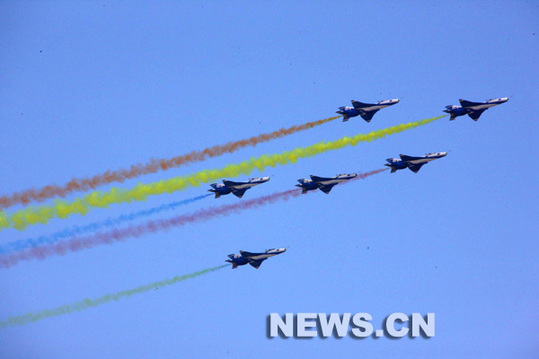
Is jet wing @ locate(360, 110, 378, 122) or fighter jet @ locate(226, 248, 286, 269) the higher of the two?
jet wing @ locate(360, 110, 378, 122)

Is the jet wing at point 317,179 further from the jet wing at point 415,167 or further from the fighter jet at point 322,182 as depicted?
the jet wing at point 415,167

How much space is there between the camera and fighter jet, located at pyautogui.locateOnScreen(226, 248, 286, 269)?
315ft

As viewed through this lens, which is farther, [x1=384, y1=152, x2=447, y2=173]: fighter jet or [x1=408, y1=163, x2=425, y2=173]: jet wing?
[x1=408, y1=163, x2=425, y2=173]: jet wing

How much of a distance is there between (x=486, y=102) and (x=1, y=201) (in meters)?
47.5

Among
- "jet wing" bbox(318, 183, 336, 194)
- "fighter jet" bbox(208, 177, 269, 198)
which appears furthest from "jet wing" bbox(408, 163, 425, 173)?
"fighter jet" bbox(208, 177, 269, 198)

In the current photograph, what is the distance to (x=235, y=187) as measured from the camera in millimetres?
93812

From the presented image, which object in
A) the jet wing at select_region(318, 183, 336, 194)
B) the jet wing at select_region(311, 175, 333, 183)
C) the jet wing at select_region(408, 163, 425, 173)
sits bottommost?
the jet wing at select_region(318, 183, 336, 194)

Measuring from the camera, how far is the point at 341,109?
9606cm

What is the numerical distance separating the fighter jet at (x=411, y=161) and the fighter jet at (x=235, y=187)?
12835mm

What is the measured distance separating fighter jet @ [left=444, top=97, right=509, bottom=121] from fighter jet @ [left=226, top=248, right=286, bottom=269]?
70.7 feet

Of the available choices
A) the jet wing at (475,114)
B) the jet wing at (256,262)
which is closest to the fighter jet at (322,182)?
the jet wing at (256,262)

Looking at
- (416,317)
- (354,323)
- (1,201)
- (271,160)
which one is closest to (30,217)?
(1,201)

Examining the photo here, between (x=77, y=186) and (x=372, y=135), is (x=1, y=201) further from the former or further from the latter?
(x=372, y=135)

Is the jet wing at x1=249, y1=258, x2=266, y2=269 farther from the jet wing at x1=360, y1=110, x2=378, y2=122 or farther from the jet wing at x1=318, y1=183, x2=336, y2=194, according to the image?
the jet wing at x1=360, y1=110, x2=378, y2=122
